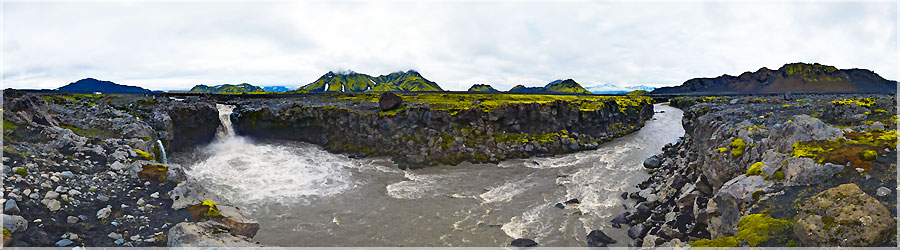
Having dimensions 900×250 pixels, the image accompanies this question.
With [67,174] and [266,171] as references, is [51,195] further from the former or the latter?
[266,171]

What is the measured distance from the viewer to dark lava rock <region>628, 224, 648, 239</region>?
67.3 ft

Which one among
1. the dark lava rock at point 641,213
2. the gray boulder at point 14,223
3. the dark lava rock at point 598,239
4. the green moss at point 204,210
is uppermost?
the gray boulder at point 14,223

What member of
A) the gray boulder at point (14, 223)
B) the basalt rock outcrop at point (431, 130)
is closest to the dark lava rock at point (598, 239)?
the basalt rock outcrop at point (431, 130)

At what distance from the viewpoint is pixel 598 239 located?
20469 mm

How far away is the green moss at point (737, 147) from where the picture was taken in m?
19.2

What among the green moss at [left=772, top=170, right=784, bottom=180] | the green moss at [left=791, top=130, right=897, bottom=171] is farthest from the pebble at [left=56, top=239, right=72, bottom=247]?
the green moss at [left=791, top=130, right=897, bottom=171]

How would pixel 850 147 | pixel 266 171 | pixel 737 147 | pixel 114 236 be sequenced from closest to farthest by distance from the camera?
1. pixel 114 236
2. pixel 850 147
3. pixel 737 147
4. pixel 266 171

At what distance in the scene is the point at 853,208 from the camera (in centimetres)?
1100

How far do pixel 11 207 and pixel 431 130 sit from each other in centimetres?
3597

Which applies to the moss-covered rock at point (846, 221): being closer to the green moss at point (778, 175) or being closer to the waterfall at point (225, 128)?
the green moss at point (778, 175)

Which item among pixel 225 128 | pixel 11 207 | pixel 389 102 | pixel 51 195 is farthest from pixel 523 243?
pixel 225 128

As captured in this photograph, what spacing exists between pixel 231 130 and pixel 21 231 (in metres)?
43.9

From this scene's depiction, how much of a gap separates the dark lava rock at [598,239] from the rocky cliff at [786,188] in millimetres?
1454

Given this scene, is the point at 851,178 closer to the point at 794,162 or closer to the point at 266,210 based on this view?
the point at 794,162
